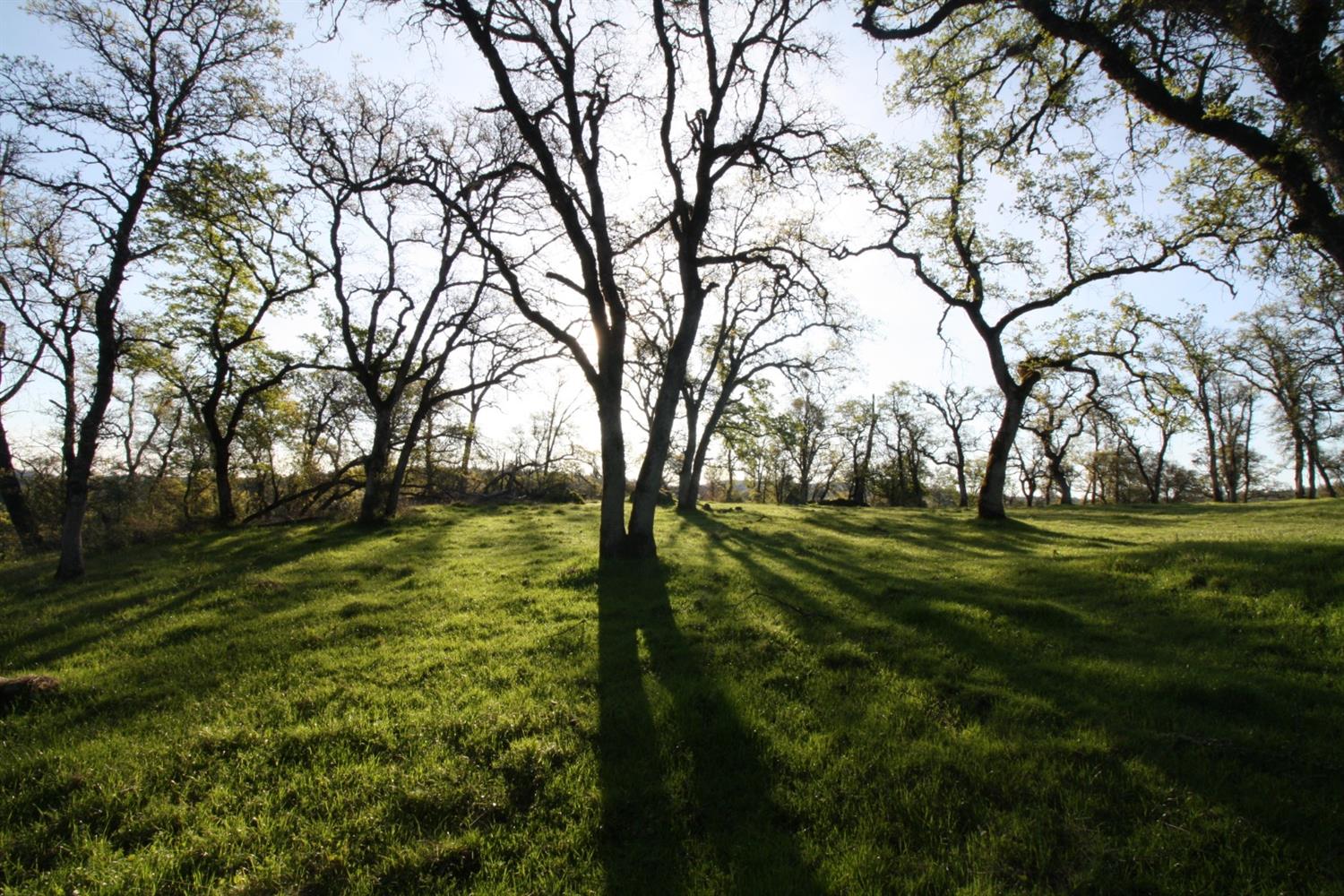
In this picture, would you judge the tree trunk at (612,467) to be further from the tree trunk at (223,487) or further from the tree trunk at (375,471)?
the tree trunk at (223,487)

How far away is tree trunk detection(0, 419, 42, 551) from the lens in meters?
20.1

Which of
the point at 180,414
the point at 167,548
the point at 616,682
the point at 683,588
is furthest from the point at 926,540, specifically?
the point at 180,414

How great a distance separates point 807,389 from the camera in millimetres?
23000

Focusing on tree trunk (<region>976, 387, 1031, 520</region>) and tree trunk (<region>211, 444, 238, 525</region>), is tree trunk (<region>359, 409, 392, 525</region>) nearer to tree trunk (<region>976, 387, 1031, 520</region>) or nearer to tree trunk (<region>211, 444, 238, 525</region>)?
tree trunk (<region>211, 444, 238, 525</region>)

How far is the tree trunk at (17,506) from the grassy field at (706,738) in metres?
16.8

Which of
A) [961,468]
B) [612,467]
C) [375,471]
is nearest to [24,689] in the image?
[612,467]

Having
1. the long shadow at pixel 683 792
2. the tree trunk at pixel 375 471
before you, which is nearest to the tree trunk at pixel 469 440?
the tree trunk at pixel 375 471

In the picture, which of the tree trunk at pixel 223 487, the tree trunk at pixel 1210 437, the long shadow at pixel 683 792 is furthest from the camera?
the tree trunk at pixel 1210 437

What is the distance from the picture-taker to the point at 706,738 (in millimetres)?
4676

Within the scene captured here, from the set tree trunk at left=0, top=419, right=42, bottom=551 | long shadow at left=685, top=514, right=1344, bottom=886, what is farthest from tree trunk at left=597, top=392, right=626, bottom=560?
tree trunk at left=0, top=419, right=42, bottom=551

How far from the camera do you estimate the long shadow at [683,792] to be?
318 centimetres

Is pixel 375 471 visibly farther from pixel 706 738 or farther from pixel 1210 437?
pixel 1210 437

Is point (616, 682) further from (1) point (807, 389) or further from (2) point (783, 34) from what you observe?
(1) point (807, 389)

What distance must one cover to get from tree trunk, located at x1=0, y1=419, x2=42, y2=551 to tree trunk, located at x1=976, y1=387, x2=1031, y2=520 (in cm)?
3573
